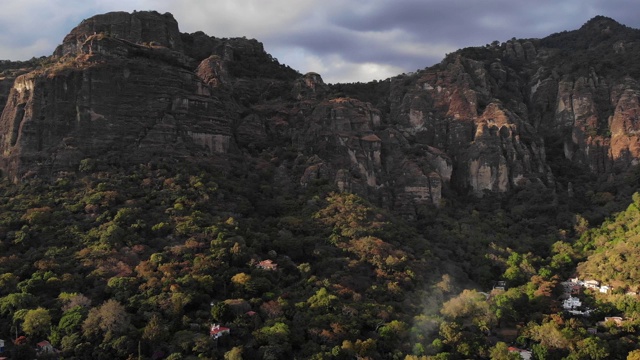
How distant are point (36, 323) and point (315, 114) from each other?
40824 mm

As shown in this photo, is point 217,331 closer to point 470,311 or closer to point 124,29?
point 470,311

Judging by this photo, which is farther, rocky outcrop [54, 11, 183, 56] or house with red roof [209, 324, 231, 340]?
rocky outcrop [54, 11, 183, 56]

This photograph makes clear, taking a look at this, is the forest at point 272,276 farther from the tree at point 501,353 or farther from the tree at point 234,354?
the tree at point 501,353

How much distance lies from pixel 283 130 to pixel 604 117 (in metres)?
36.4

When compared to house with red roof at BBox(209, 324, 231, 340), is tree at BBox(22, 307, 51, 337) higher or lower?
higher

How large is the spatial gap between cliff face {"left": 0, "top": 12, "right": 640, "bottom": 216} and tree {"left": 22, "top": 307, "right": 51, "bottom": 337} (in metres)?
17.7

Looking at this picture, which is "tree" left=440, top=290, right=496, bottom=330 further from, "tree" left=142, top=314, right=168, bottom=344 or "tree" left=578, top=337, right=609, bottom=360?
"tree" left=142, top=314, right=168, bottom=344

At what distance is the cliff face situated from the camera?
58.0 meters

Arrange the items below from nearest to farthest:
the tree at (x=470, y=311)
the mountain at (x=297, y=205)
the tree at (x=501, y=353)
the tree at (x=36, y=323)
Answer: the tree at (x=36, y=323), the tree at (x=501, y=353), the mountain at (x=297, y=205), the tree at (x=470, y=311)

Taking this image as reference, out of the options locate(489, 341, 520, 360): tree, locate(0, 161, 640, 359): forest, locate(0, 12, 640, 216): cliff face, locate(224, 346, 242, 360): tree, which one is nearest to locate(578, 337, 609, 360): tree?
locate(0, 161, 640, 359): forest

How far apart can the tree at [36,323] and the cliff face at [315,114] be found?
1770 centimetres

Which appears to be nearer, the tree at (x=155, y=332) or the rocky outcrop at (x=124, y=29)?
the tree at (x=155, y=332)

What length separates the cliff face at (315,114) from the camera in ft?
190

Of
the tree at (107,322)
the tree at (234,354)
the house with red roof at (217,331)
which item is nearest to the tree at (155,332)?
the tree at (107,322)
